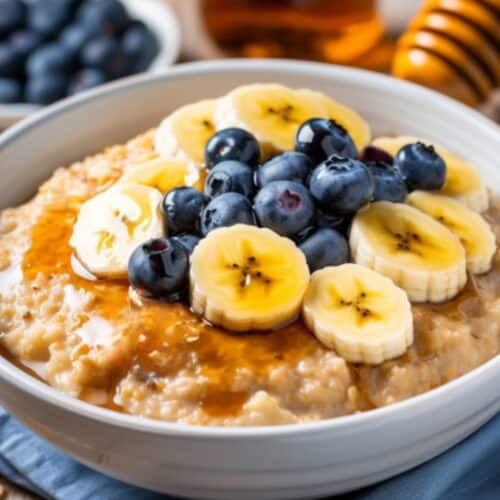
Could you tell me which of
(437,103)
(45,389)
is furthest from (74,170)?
(437,103)

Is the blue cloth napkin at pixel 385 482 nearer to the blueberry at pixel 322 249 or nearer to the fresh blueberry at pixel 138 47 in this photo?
the blueberry at pixel 322 249

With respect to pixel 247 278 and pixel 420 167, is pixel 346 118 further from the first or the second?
pixel 247 278

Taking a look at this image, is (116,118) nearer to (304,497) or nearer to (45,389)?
(45,389)

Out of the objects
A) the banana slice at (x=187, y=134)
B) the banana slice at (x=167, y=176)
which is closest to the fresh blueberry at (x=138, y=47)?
the banana slice at (x=187, y=134)

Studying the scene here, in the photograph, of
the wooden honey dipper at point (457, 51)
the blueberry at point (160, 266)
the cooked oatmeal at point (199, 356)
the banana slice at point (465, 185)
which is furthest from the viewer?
the wooden honey dipper at point (457, 51)

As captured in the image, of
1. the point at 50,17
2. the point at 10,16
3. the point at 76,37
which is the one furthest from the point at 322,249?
the point at 10,16

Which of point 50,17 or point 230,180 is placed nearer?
point 230,180

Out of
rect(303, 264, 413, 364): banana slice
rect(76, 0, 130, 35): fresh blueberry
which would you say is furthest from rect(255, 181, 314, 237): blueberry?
rect(76, 0, 130, 35): fresh blueberry
